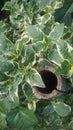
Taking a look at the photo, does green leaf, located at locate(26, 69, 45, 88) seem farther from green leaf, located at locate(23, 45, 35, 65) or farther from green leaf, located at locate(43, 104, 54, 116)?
green leaf, located at locate(43, 104, 54, 116)

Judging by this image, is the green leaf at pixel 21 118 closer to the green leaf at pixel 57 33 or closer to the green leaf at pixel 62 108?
the green leaf at pixel 62 108

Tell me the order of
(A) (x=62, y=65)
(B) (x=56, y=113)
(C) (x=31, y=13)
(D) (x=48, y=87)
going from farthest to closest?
(C) (x=31, y=13) → (B) (x=56, y=113) → (D) (x=48, y=87) → (A) (x=62, y=65)

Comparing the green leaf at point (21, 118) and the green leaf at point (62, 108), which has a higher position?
the green leaf at point (62, 108)

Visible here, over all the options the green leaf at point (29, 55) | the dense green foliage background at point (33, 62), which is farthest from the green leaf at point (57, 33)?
the green leaf at point (29, 55)

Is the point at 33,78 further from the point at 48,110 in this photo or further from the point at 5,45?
the point at 48,110

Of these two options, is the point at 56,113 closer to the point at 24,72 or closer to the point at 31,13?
the point at 24,72

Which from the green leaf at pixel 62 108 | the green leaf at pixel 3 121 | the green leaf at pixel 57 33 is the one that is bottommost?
the green leaf at pixel 3 121

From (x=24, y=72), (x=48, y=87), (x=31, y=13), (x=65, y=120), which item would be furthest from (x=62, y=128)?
(x=31, y=13)

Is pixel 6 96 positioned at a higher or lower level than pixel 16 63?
lower
